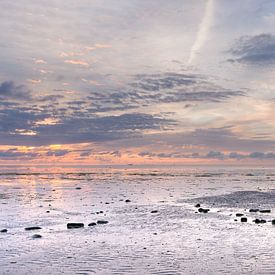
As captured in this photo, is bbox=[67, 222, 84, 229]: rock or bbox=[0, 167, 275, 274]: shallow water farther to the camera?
bbox=[67, 222, 84, 229]: rock

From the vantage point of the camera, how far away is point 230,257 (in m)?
20.8

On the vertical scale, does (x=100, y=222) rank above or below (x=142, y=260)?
above

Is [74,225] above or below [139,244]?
above

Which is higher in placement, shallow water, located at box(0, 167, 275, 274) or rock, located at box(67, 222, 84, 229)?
rock, located at box(67, 222, 84, 229)

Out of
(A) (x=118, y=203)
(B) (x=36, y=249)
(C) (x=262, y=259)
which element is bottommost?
(C) (x=262, y=259)

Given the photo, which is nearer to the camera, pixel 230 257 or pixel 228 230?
pixel 230 257

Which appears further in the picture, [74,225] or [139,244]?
[74,225]

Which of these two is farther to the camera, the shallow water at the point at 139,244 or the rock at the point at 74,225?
the rock at the point at 74,225

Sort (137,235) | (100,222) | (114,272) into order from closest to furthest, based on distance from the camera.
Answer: (114,272)
(137,235)
(100,222)

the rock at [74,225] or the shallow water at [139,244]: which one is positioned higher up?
the rock at [74,225]

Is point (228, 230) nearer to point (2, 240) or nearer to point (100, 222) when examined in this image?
point (100, 222)

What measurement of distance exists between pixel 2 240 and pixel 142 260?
10.1 metres

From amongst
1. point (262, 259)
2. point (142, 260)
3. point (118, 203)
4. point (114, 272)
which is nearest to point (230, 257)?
point (262, 259)

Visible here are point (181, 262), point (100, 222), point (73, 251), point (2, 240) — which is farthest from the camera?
point (100, 222)
